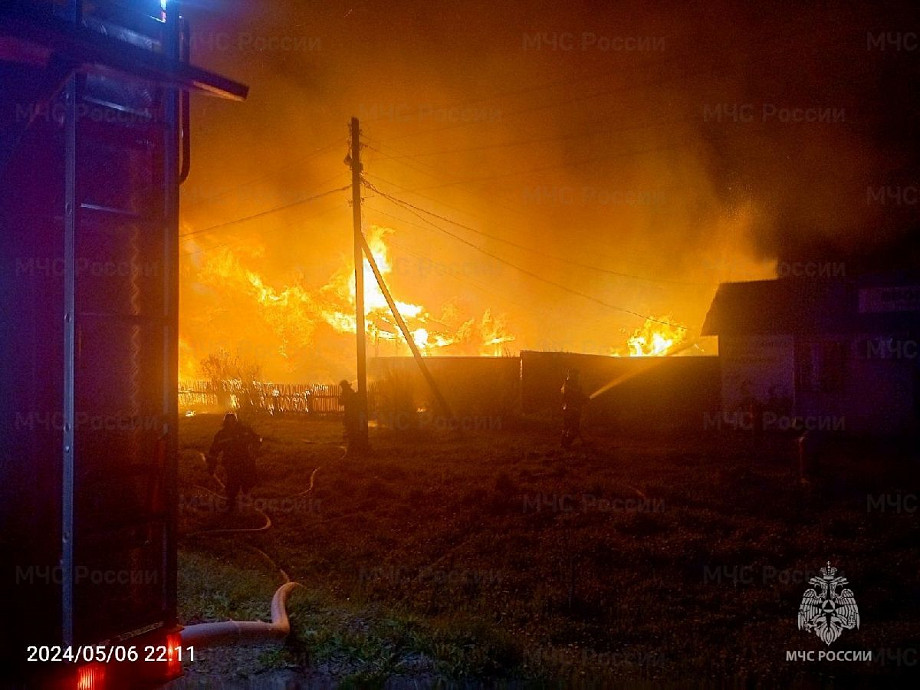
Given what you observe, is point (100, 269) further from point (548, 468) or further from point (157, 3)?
point (548, 468)

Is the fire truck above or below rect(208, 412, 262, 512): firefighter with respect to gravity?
Answer: above

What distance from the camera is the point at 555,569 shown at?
318 inches

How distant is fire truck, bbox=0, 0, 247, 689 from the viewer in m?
3.46

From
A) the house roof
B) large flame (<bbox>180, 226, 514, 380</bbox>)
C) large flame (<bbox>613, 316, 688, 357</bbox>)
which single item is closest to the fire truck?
the house roof

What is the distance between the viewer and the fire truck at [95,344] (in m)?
3.46

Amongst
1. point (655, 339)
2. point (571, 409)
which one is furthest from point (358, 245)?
point (655, 339)

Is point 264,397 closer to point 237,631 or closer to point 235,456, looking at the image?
point 235,456

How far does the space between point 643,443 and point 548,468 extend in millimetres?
5545

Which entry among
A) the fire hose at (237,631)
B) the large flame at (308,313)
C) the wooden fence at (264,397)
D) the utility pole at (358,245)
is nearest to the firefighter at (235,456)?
the fire hose at (237,631)

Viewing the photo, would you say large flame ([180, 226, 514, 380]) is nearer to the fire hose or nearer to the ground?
the ground
